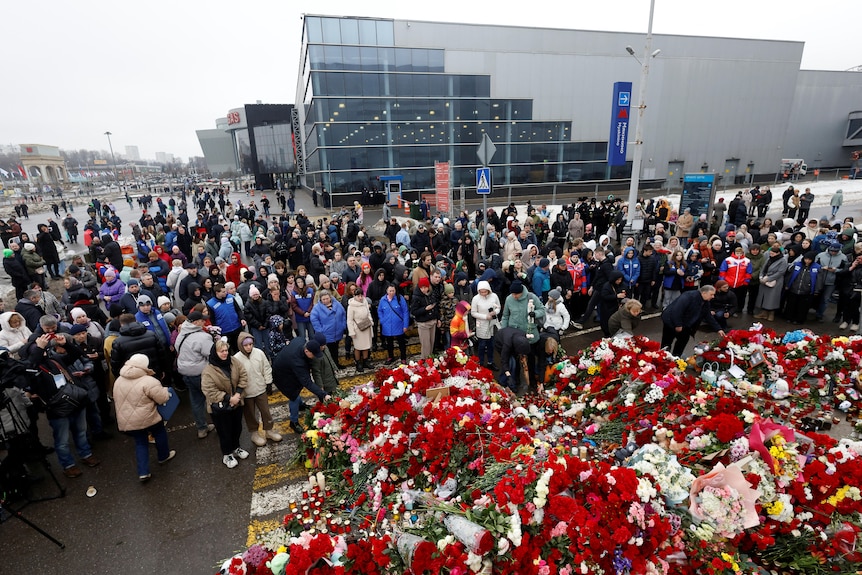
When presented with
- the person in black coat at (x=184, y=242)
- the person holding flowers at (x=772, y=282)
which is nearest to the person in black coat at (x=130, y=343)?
the person in black coat at (x=184, y=242)

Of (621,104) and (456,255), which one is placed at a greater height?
(621,104)

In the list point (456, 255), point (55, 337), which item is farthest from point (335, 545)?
point (456, 255)

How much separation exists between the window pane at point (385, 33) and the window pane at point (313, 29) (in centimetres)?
411

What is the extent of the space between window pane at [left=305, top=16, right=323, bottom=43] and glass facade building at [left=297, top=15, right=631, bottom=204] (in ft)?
0.20

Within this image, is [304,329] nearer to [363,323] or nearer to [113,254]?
[363,323]

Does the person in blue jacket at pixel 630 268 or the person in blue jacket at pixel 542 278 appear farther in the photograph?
the person in blue jacket at pixel 630 268

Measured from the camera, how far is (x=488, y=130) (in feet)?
115

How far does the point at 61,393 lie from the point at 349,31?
103 feet

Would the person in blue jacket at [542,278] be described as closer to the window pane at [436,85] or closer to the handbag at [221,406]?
the handbag at [221,406]

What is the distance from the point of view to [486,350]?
823 cm

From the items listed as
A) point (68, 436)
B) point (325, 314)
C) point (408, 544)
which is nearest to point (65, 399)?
point (68, 436)

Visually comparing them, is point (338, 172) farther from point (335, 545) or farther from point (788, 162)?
point (788, 162)

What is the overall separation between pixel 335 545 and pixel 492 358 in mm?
5024

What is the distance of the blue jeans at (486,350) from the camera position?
8102 millimetres
